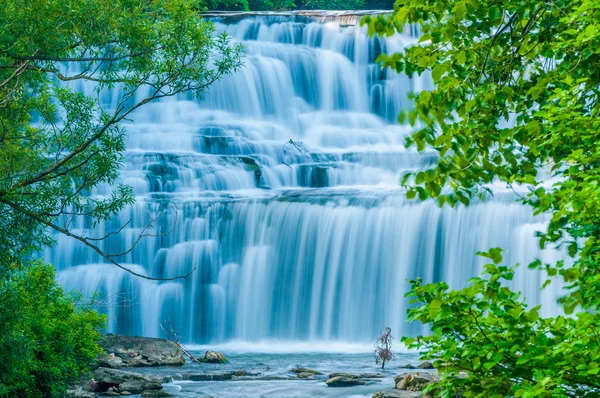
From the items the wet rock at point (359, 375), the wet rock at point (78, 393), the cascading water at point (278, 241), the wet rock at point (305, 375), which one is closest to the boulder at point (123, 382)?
the wet rock at point (78, 393)

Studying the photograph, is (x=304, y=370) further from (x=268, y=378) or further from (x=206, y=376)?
(x=206, y=376)

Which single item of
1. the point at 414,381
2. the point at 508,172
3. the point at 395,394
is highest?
the point at 508,172

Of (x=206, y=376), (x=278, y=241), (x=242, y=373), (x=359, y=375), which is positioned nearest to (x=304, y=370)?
(x=242, y=373)

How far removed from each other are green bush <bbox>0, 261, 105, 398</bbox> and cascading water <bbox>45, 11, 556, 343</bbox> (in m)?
9.67

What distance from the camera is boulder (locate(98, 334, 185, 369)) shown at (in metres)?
19.3

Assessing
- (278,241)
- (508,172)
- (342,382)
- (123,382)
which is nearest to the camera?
(508,172)

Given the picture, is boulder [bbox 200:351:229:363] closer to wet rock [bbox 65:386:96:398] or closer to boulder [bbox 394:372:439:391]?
wet rock [bbox 65:386:96:398]

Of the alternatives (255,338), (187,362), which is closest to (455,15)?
(187,362)

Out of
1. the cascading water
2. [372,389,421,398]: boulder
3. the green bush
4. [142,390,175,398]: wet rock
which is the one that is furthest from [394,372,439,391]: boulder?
the cascading water

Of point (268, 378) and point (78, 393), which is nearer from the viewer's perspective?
point (78, 393)

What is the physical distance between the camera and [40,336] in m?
13.1

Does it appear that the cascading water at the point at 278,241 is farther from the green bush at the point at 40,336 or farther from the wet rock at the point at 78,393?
the green bush at the point at 40,336

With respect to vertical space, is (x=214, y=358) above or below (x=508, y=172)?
below

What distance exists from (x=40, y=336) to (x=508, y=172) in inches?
358
